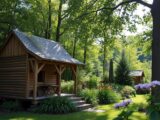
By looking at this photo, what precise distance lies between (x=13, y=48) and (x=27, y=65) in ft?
6.35

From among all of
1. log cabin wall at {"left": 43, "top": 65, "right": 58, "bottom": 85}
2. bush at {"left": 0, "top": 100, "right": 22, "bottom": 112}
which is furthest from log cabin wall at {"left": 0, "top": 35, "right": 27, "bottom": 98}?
log cabin wall at {"left": 43, "top": 65, "right": 58, "bottom": 85}

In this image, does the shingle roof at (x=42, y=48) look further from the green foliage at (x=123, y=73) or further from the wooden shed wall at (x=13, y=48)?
the green foliage at (x=123, y=73)

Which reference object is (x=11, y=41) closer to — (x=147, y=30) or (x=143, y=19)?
(x=143, y=19)

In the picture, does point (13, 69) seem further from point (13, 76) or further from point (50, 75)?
point (50, 75)

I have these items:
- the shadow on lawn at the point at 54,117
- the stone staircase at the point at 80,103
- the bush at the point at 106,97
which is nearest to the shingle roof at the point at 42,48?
the stone staircase at the point at 80,103

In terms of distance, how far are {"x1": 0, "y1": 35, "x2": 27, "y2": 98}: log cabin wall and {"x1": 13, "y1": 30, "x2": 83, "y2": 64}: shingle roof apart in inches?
18.9

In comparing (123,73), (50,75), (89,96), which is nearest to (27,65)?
(50,75)

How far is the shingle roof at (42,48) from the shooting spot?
18242 millimetres

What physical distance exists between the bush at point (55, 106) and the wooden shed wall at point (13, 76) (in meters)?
1.86

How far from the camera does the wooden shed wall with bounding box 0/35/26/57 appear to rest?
61.7 ft

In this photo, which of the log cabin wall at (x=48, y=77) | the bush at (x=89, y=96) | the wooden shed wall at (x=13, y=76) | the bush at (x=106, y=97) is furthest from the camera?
the bush at (x=106, y=97)

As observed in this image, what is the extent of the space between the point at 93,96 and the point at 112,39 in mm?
4399

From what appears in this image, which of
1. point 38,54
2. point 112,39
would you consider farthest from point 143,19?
point 38,54

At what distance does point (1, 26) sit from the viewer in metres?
25.1
